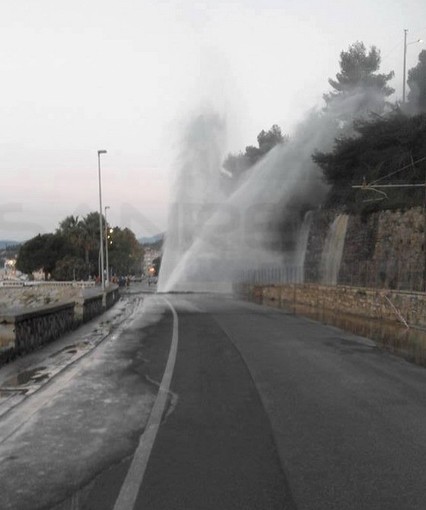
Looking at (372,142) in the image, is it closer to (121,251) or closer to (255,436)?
(255,436)

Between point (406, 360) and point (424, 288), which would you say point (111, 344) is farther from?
point (424, 288)

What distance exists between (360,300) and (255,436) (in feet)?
46.7

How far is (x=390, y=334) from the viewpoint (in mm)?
14414

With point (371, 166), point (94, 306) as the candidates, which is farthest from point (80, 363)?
point (371, 166)

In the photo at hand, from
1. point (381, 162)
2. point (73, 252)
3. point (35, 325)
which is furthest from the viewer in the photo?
point (73, 252)

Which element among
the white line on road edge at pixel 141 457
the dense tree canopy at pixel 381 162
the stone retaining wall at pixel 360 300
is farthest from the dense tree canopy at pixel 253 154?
the white line on road edge at pixel 141 457

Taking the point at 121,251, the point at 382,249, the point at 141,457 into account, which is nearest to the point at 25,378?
the point at 141,457

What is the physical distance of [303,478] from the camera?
4.67 meters

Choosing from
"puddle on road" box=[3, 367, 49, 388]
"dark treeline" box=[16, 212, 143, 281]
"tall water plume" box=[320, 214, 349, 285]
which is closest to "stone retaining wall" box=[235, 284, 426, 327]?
"puddle on road" box=[3, 367, 49, 388]

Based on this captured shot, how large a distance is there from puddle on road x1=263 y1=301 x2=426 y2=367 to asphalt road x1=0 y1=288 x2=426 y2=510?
36.7 inches

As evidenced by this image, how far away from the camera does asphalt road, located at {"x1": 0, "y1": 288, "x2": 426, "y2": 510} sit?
4.32 meters

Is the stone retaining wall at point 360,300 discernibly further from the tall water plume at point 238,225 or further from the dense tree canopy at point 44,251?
the dense tree canopy at point 44,251

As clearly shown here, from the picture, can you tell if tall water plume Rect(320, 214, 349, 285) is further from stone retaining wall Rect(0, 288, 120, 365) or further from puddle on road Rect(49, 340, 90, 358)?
puddle on road Rect(49, 340, 90, 358)

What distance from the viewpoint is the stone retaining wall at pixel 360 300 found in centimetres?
1520
